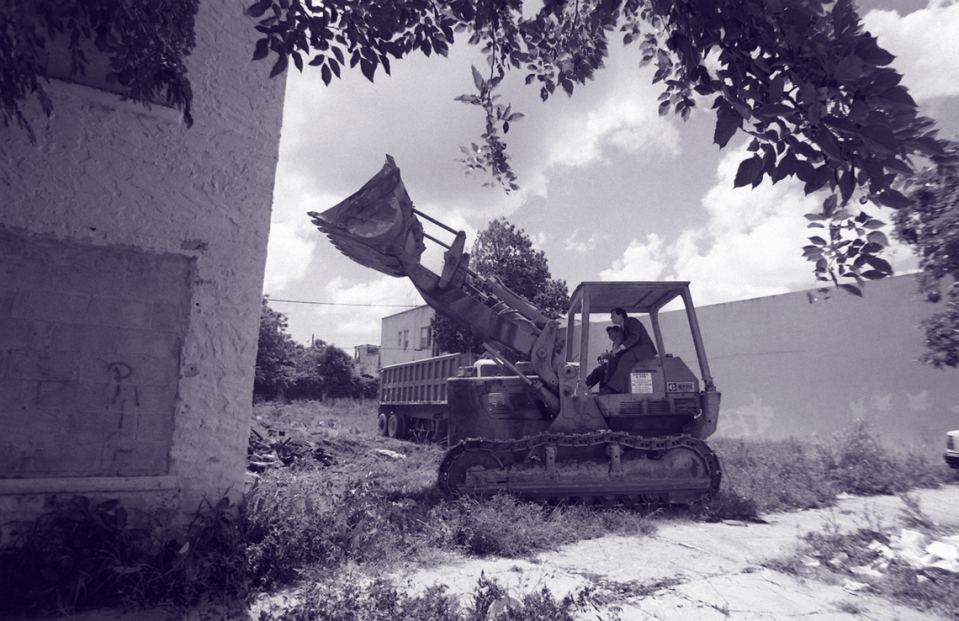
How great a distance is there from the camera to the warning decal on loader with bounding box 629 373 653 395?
23.9 ft

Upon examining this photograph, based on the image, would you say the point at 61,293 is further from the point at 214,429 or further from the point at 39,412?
the point at 214,429

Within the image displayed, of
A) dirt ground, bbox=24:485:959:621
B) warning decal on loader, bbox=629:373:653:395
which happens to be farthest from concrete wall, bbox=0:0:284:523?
warning decal on loader, bbox=629:373:653:395

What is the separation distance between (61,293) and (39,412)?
0.80 m

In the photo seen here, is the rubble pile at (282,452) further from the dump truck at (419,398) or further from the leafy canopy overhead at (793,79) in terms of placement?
the leafy canopy overhead at (793,79)

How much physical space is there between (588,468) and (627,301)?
2406 millimetres

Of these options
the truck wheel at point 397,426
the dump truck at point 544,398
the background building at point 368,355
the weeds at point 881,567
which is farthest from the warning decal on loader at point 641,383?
the background building at point 368,355

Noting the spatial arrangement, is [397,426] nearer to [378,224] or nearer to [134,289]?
[378,224]

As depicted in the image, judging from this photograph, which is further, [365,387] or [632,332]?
[365,387]

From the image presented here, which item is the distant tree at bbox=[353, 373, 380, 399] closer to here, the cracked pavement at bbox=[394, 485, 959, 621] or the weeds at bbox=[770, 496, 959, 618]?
the cracked pavement at bbox=[394, 485, 959, 621]

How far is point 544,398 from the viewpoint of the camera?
7418mm

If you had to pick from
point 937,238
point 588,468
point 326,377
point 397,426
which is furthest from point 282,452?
point 326,377

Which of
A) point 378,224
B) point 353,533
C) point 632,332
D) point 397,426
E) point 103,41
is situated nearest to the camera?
point 103,41

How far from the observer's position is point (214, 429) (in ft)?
14.4

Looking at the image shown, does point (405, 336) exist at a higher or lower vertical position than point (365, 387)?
higher
